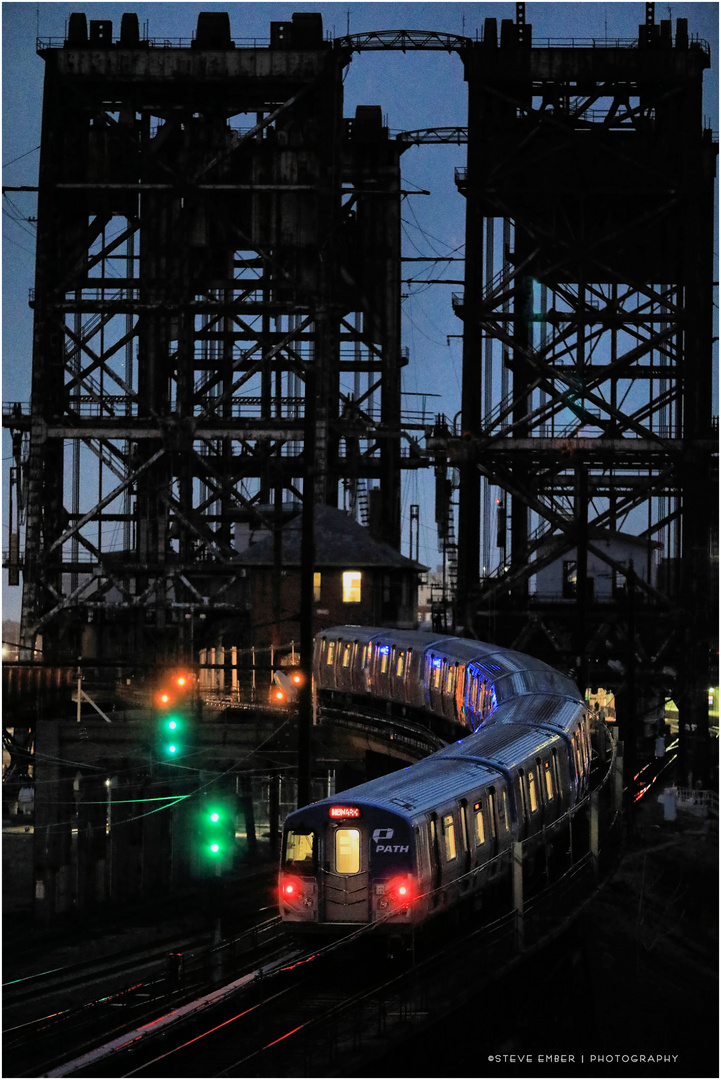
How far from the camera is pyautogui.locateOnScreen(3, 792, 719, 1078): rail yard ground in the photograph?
2300 cm

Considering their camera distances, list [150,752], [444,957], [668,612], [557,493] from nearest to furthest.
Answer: [444,957] → [150,752] → [668,612] → [557,493]

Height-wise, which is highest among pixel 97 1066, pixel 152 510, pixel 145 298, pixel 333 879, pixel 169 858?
pixel 145 298

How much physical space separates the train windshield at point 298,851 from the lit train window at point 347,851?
0.54 m

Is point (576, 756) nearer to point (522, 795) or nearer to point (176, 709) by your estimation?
point (522, 795)

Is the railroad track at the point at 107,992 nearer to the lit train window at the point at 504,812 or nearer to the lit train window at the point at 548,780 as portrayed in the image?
the lit train window at the point at 504,812

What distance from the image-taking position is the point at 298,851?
25.9m

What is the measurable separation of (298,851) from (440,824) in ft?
8.11

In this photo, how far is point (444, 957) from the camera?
79.7 feet

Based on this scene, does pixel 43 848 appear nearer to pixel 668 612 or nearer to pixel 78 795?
pixel 78 795

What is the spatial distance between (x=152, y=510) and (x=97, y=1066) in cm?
6168

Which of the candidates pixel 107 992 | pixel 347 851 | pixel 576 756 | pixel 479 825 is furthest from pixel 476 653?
pixel 347 851

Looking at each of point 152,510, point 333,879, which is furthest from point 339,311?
point 333,879

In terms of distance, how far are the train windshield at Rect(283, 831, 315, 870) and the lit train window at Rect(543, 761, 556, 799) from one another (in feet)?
25.1

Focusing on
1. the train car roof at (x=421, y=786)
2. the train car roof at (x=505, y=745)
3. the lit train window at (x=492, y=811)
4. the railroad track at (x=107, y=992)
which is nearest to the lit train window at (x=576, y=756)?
the train car roof at (x=505, y=745)
